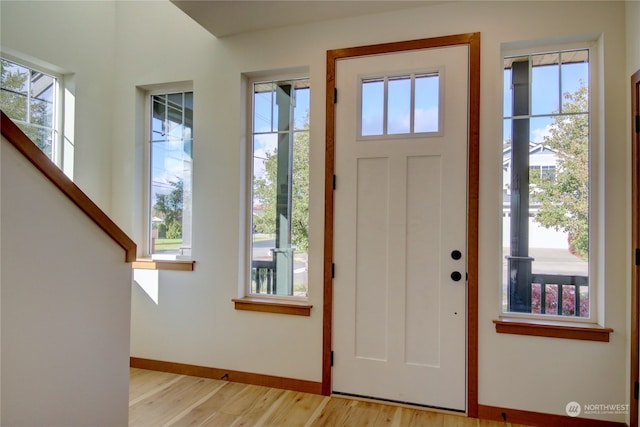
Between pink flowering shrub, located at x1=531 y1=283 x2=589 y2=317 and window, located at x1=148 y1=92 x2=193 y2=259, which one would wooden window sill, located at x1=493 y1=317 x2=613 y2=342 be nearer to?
pink flowering shrub, located at x1=531 y1=283 x2=589 y2=317

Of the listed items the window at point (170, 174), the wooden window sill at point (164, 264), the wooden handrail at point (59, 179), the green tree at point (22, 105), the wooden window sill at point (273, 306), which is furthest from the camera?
the window at point (170, 174)

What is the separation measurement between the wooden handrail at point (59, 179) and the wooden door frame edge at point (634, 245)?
2.66 m

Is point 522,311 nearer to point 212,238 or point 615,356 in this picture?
point 615,356

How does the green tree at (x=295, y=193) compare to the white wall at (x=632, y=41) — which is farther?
the green tree at (x=295, y=193)

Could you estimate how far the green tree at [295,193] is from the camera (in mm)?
2848

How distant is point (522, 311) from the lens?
2.43 m

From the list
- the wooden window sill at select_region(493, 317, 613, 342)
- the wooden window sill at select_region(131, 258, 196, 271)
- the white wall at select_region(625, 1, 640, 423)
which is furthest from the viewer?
the wooden window sill at select_region(131, 258, 196, 271)

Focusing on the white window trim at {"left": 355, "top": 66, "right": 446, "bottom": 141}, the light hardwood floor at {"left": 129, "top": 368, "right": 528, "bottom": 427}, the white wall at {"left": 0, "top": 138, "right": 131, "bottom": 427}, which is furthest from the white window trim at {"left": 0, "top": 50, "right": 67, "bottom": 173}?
the white window trim at {"left": 355, "top": 66, "right": 446, "bottom": 141}

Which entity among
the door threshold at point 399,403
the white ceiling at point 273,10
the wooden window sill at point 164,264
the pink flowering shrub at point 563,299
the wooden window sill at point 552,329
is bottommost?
the door threshold at point 399,403

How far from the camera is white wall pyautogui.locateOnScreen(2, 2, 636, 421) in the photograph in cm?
222

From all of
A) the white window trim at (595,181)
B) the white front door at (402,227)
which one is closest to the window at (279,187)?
the white front door at (402,227)

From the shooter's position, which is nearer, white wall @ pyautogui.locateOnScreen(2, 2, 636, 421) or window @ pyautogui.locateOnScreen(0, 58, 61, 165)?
white wall @ pyautogui.locateOnScreen(2, 2, 636, 421)

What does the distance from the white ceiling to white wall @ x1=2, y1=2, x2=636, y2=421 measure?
0.23 feet

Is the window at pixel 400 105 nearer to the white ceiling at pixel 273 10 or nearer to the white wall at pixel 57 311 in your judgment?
the white ceiling at pixel 273 10
